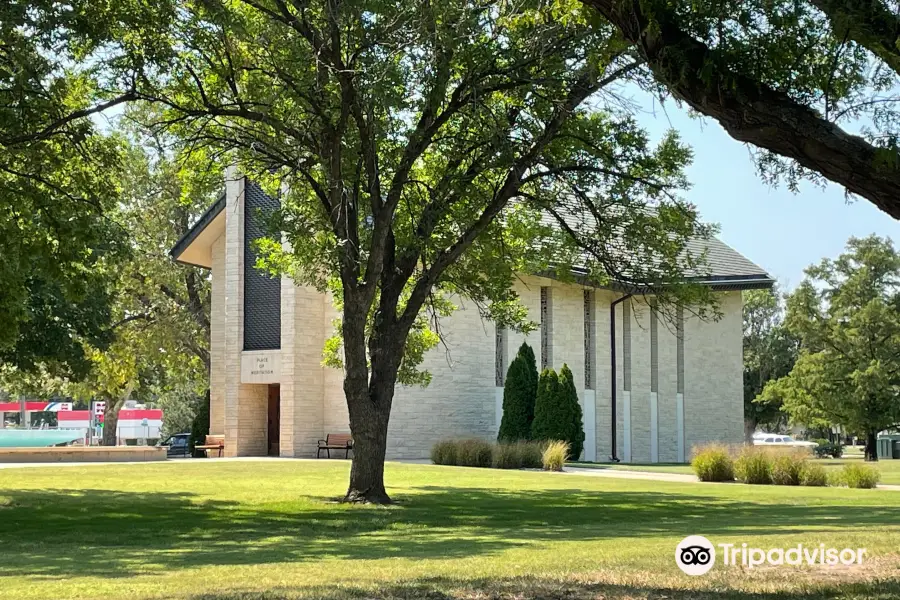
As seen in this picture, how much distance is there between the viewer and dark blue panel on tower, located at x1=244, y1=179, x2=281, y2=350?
4153cm

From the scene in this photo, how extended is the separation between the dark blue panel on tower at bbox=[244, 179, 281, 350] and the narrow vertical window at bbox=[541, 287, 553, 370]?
10124 mm

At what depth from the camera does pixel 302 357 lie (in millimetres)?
40500

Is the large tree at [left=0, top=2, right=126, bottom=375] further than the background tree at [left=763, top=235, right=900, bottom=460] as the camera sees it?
No

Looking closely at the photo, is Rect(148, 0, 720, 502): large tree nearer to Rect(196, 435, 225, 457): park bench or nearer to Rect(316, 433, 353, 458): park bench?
Rect(316, 433, 353, 458): park bench

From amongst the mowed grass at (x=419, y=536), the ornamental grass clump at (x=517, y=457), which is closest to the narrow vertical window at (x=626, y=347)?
the ornamental grass clump at (x=517, y=457)

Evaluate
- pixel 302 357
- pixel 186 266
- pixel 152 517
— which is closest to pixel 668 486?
pixel 152 517

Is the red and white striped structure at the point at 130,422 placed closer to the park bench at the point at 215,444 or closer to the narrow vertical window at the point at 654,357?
the park bench at the point at 215,444

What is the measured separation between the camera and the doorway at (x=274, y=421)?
44.0 metres

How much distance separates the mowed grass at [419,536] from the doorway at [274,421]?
49.1 feet

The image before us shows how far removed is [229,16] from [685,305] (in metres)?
11.2

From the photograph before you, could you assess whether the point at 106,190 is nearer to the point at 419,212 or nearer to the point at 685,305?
the point at 419,212

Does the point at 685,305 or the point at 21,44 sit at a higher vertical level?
the point at 21,44

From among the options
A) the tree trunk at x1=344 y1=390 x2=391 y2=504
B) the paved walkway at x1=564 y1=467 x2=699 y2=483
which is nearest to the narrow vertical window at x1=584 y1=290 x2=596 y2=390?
the paved walkway at x1=564 y1=467 x2=699 y2=483

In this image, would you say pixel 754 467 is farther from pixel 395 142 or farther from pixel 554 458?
pixel 395 142
